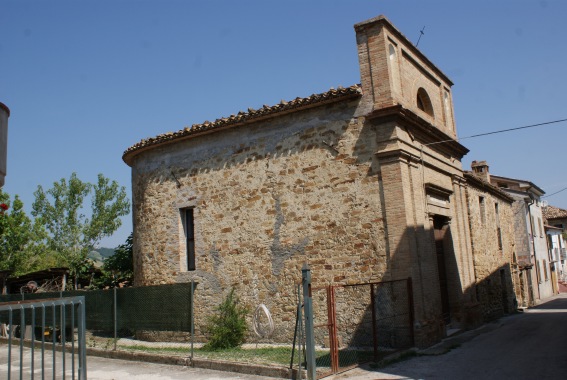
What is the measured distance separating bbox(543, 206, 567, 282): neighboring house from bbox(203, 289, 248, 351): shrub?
3056cm

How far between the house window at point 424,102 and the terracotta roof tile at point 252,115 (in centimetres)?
342

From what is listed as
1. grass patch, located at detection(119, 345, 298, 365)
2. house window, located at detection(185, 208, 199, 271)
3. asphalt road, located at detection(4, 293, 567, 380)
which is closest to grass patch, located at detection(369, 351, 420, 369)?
asphalt road, located at detection(4, 293, 567, 380)

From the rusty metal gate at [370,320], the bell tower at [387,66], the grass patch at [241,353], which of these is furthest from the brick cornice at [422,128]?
the grass patch at [241,353]

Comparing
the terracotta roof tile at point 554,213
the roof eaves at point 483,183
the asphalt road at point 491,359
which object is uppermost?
the terracotta roof tile at point 554,213

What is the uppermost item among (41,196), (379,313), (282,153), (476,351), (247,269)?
(41,196)

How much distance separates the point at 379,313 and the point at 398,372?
7.92ft

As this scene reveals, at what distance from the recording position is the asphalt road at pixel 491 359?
8.05 metres

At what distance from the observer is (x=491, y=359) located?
366 inches

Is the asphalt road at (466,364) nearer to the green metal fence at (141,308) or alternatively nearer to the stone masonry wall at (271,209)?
the green metal fence at (141,308)

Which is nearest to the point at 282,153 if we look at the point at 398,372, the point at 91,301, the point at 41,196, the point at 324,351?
the point at 324,351

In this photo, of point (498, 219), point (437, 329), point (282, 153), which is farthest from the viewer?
point (498, 219)

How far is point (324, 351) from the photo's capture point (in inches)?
414

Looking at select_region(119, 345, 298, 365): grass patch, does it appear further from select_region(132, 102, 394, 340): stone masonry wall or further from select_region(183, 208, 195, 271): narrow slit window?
select_region(183, 208, 195, 271): narrow slit window

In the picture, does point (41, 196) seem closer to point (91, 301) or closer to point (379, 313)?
point (91, 301)
